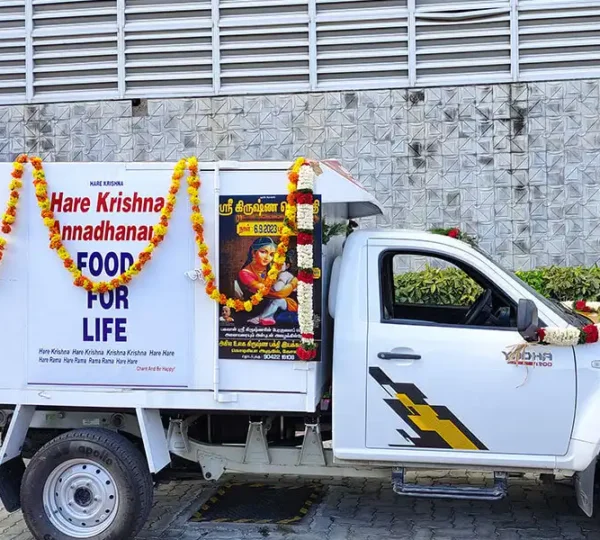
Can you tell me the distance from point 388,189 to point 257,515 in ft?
20.8

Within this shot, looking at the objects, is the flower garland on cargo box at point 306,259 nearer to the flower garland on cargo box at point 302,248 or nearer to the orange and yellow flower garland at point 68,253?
the flower garland on cargo box at point 302,248

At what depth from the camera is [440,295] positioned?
8703 mm

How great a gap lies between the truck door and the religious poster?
0.49 m

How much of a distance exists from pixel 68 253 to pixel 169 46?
23.6ft

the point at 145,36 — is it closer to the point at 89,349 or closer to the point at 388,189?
the point at 388,189

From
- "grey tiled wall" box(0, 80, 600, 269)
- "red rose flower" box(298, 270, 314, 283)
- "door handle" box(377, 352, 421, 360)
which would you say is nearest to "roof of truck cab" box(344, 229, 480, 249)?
"red rose flower" box(298, 270, 314, 283)

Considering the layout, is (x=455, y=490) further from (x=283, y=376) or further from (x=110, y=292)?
(x=110, y=292)

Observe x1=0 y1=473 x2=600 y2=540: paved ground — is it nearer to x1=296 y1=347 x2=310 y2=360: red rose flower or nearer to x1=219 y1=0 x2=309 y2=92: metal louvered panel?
x1=296 y1=347 x2=310 y2=360: red rose flower

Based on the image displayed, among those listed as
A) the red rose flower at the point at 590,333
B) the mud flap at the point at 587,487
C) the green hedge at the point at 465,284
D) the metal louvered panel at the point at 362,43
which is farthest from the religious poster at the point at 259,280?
the metal louvered panel at the point at 362,43

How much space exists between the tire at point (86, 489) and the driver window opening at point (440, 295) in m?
1.91

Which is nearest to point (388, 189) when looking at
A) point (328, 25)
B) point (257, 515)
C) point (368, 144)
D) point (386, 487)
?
point (368, 144)

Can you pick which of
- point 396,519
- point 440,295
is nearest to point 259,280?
point 396,519

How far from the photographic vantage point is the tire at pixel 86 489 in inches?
198

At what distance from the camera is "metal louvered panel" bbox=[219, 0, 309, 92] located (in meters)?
11.3
